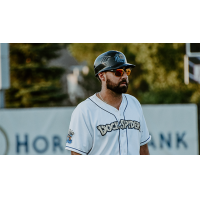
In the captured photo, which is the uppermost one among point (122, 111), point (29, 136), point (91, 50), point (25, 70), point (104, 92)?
point (91, 50)

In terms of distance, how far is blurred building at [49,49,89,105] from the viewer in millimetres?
24263

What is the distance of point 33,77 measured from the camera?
1991 cm

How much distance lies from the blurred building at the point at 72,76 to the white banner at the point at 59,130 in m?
15.8

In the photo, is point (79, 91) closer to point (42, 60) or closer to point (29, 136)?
point (42, 60)

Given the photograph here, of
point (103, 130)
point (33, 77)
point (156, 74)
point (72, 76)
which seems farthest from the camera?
point (72, 76)

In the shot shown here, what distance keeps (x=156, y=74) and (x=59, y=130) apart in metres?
14.6

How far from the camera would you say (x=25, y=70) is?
764 inches

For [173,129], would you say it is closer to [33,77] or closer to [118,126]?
[118,126]

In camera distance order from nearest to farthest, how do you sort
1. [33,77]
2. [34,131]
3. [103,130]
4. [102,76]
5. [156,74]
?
[103,130] → [102,76] → [34,131] → [33,77] → [156,74]

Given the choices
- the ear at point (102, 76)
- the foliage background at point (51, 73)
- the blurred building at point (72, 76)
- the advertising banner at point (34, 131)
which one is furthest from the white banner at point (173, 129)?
the blurred building at point (72, 76)

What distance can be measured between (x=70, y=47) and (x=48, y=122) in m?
19.3

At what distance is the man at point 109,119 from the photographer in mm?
2953

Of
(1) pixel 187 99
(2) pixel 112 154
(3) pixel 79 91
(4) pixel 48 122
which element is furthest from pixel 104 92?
(3) pixel 79 91

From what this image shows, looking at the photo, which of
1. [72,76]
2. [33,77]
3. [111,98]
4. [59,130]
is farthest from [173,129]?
[72,76]
